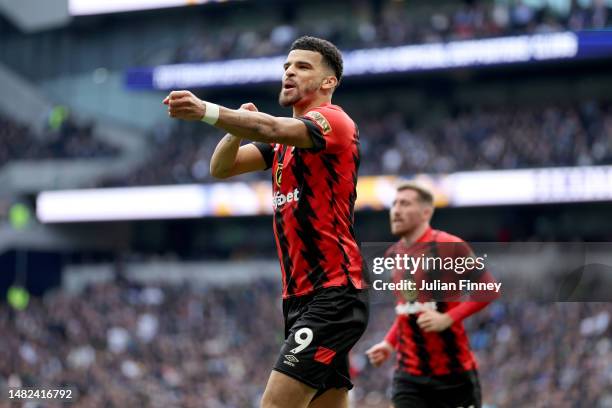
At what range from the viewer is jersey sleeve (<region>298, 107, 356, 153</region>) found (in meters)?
5.67

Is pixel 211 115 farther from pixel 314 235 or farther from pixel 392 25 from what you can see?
pixel 392 25

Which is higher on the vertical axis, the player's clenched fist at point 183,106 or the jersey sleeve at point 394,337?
the player's clenched fist at point 183,106

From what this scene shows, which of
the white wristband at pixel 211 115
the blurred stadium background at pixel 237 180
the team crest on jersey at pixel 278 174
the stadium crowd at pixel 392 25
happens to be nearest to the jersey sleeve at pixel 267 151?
the team crest on jersey at pixel 278 174

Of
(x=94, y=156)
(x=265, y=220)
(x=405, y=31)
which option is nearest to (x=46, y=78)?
(x=94, y=156)

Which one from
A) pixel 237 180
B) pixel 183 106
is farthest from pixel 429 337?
pixel 237 180

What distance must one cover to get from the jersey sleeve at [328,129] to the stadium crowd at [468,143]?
2055cm

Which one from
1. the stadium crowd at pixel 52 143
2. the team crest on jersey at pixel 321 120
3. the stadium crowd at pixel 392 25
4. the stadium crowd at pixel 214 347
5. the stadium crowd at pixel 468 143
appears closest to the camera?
the team crest on jersey at pixel 321 120

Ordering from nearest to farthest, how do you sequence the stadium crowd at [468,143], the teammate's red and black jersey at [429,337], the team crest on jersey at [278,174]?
the team crest on jersey at [278,174], the teammate's red and black jersey at [429,337], the stadium crowd at [468,143]

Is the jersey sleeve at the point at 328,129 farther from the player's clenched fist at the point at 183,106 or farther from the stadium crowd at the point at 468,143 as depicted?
the stadium crowd at the point at 468,143

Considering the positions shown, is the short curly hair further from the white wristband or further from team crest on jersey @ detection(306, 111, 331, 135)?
the white wristband

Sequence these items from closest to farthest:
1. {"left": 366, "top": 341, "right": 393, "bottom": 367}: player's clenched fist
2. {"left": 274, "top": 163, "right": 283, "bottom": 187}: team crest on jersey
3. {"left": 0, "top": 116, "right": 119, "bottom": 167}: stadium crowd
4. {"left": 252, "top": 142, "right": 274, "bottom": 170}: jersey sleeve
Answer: {"left": 274, "top": 163, "right": 283, "bottom": 187}: team crest on jersey, {"left": 252, "top": 142, "right": 274, "bottom": 170}: jersey sleeve, {"left": 366, "top": 341, "right": 393, "bottom": 367}: player's clenched fist, {"left": 0, "top": 116, "right": 119, "bottom": 167}: stadium crowd

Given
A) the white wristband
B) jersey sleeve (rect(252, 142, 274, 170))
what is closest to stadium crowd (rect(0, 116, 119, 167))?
jersey sleeve (rect(252, 142, 274, 170))

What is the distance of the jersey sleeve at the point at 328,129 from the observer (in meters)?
5.67

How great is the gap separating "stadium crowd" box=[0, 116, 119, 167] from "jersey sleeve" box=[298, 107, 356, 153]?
2908cm
